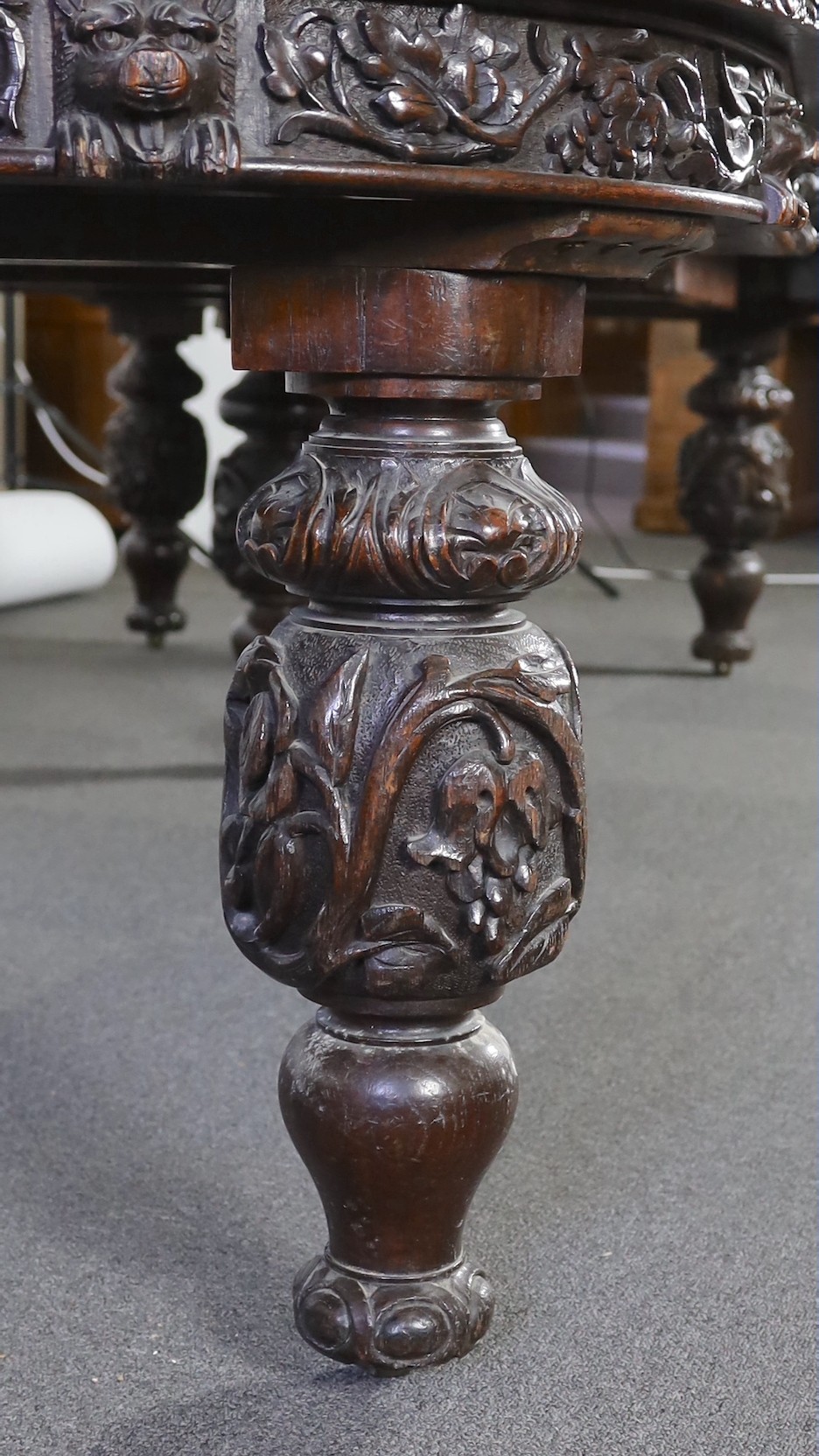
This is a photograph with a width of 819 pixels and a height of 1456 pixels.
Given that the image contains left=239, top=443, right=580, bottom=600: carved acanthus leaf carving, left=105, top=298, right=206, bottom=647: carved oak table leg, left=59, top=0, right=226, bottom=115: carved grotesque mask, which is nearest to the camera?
left=59, top=0, right=226, bottom=115: carved grotesque mask

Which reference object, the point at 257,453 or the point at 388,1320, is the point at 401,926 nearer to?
the point at 388,1320

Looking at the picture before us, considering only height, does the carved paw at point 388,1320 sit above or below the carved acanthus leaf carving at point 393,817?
below

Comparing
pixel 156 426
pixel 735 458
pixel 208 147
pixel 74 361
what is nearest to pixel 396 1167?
pixel 208 147

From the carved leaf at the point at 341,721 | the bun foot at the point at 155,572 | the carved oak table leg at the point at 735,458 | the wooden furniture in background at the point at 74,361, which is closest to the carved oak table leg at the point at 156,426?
the bun foot at the point at 155,572

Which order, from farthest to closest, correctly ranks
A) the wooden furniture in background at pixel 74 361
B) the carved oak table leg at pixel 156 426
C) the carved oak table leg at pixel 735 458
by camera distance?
the wooden furniture in background at pixel 74 361, the carved oak table leg at pixel 735 458, the carved oak table leg at pixel 156 426

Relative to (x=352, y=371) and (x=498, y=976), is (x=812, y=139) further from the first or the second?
(x=498, y=976)

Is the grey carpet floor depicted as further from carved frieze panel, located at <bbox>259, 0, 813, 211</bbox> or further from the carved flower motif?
carved frieze panel, located at <bbox>259, 0, 813, 211</bbox>

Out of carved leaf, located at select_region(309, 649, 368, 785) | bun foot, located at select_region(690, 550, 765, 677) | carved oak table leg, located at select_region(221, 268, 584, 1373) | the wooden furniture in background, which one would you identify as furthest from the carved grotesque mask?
the wooden furniture in background

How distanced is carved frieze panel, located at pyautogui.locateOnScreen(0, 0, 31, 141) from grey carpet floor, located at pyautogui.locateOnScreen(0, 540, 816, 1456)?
546mm

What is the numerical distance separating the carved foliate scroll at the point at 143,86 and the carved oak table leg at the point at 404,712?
0.11 m

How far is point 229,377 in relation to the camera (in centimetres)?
380

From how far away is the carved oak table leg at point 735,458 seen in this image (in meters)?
2.27

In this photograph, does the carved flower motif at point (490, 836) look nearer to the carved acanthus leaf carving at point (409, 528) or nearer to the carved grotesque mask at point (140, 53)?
the carved acanthus leaf carving at point (409, 528)

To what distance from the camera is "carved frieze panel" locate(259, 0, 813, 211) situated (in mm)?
568
